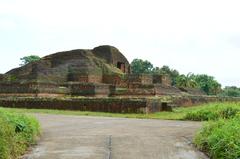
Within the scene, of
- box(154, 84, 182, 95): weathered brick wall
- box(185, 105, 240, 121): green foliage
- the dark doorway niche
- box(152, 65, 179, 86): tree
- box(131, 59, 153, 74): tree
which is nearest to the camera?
box(185, 105, 240, 121): green foliage

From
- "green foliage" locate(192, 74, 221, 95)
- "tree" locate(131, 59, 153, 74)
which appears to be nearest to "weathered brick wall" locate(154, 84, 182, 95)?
"green foliage" locate(192, 74, 221, 95)

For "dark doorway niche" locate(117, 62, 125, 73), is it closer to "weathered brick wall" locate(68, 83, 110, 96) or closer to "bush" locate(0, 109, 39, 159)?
"weathered brick wall" locate(68, 83, 110, 96)

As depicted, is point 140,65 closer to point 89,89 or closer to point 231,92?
point 231,92

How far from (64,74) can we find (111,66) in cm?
567

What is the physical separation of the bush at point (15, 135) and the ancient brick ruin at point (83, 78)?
1712cm

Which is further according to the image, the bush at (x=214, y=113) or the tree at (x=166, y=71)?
the tree at (x=166, y=71)

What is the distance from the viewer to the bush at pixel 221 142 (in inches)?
251

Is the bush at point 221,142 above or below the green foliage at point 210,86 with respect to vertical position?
below

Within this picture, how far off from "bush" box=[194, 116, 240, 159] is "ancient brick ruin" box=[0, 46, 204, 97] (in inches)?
730

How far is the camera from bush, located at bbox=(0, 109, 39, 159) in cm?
636

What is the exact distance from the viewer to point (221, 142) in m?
6.84

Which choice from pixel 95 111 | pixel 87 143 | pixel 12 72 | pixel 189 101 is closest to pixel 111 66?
pixel 12 72

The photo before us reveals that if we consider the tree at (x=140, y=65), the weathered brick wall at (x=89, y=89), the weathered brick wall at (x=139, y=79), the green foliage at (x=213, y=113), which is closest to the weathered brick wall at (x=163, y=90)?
the weathered brick wall at (x=139, y=79)

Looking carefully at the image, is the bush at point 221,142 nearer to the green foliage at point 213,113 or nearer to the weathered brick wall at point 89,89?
the green foliage at point 213,113
